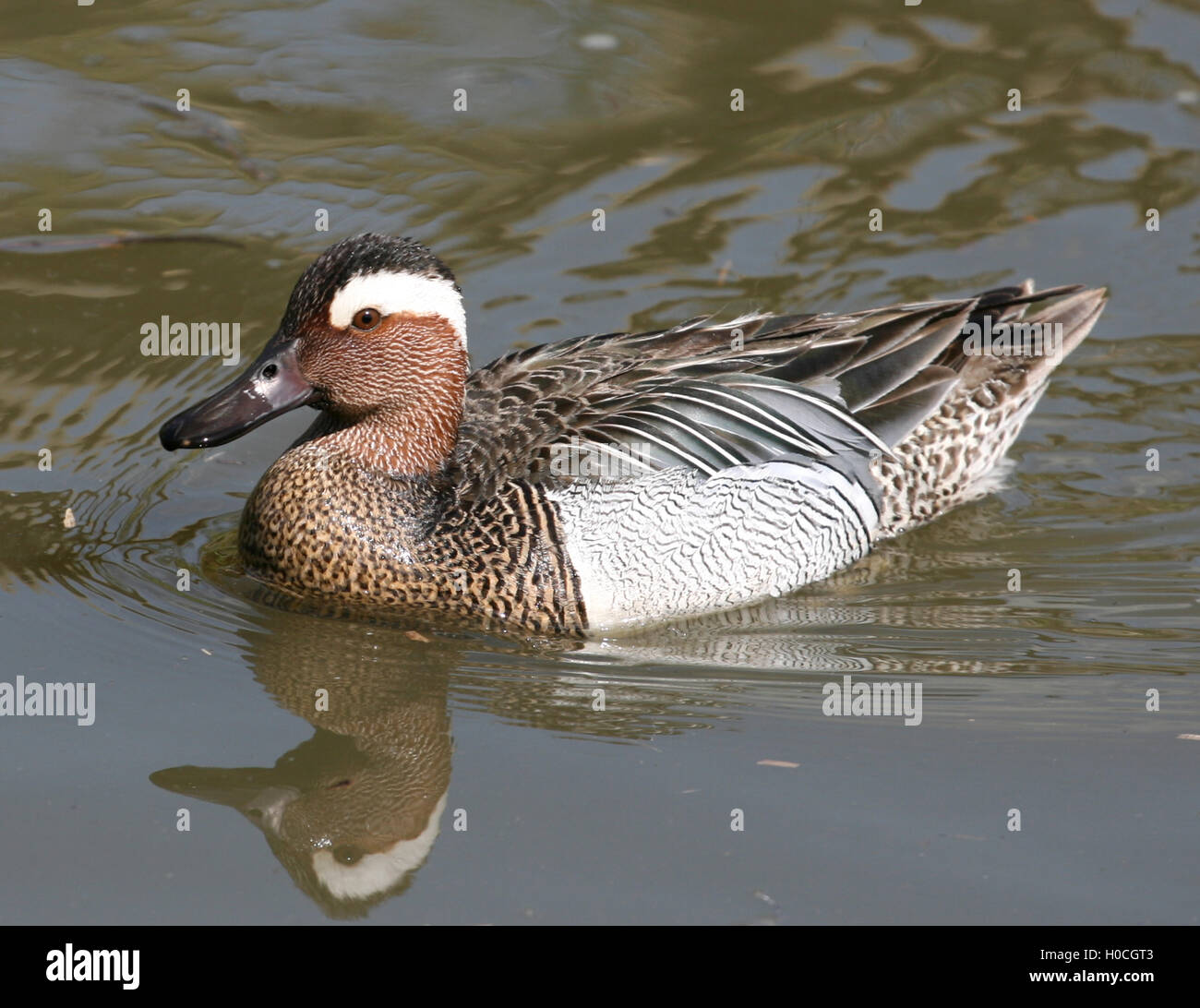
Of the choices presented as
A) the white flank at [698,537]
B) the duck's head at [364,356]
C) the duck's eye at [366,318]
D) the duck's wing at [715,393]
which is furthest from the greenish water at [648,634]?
the duck's eye at [366,318]

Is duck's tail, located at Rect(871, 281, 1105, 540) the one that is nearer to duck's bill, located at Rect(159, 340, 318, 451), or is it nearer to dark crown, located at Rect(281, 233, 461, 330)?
dark crown, located at Rect(281, 233, 461, 330)

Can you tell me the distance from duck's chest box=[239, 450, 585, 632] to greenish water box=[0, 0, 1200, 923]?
17cm

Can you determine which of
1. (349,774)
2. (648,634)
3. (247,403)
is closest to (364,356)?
(247,403)

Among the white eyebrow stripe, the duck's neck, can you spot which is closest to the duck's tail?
the duck's neck

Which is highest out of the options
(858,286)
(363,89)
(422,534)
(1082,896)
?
(363,89)

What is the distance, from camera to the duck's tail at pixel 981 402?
840 centimetres

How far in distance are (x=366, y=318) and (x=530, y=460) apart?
35.0 inches

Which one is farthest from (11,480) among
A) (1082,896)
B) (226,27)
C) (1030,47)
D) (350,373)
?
(1030,47)

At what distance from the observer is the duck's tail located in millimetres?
8398

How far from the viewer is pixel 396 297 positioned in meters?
7.13

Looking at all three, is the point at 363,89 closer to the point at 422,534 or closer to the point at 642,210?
the point at 642,210

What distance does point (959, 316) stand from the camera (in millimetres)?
8328

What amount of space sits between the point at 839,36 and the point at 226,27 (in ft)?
13.5

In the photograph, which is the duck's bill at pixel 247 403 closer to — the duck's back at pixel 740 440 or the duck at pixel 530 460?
the duck at pixel 530 460
